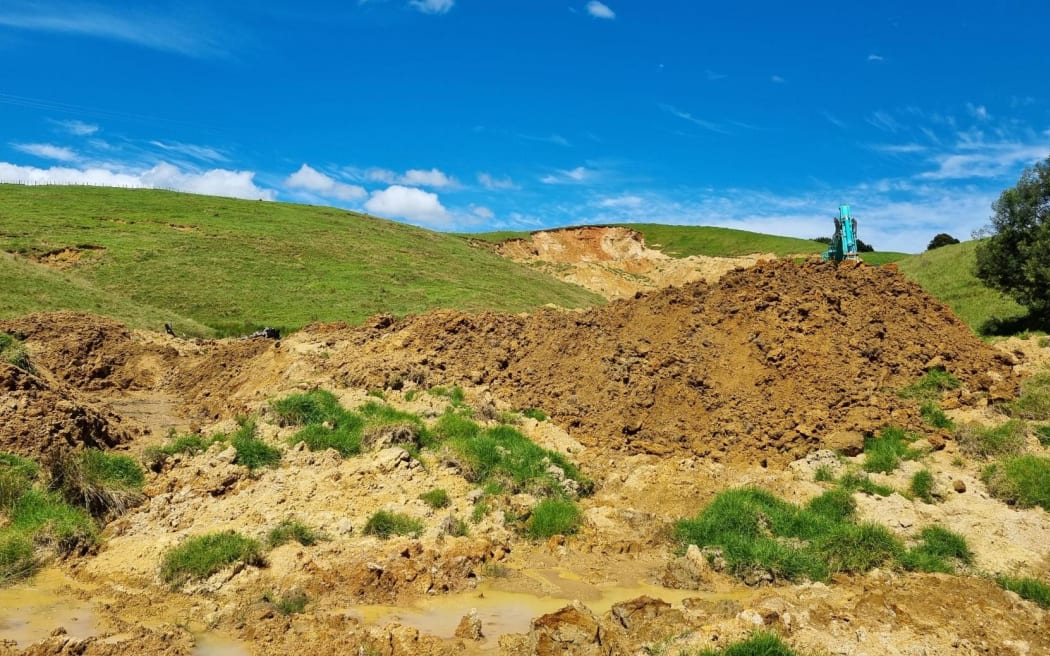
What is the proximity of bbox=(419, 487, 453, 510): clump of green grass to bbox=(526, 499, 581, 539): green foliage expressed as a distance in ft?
4.27

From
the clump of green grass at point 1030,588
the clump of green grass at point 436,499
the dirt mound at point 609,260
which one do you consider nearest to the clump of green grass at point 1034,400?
the clump of green grass at point 1030,588

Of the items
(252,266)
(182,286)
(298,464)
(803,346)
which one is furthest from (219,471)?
(252,266)

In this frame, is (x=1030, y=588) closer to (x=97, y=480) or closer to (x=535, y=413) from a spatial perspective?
(x=535, y=413)

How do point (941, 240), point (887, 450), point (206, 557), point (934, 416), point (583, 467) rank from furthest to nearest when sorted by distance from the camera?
point (941, 240) → point (583, 467) → point (934, 416) → point (887, 450) → point (206, 557)

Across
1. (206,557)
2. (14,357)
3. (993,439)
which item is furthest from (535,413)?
(14,357)

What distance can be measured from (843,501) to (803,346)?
4.09 meters

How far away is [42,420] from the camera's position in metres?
10.5

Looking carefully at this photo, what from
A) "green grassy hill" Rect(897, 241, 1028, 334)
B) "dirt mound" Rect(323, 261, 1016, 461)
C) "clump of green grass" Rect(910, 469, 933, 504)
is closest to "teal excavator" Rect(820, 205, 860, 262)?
"green grassy hill" Rect(897, 241, 1028, 334)

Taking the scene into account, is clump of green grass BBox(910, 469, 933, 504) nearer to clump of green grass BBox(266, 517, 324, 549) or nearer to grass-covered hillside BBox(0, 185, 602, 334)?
clump of green grass BBox(266, 517, 324, 549)

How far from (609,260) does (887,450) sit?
58994 mm

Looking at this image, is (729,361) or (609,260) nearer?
(729,361)

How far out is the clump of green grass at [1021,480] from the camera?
30.7 feet

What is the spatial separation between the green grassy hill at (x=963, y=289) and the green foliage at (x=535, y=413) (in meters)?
12.6

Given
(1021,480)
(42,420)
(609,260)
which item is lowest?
(1021,480)
